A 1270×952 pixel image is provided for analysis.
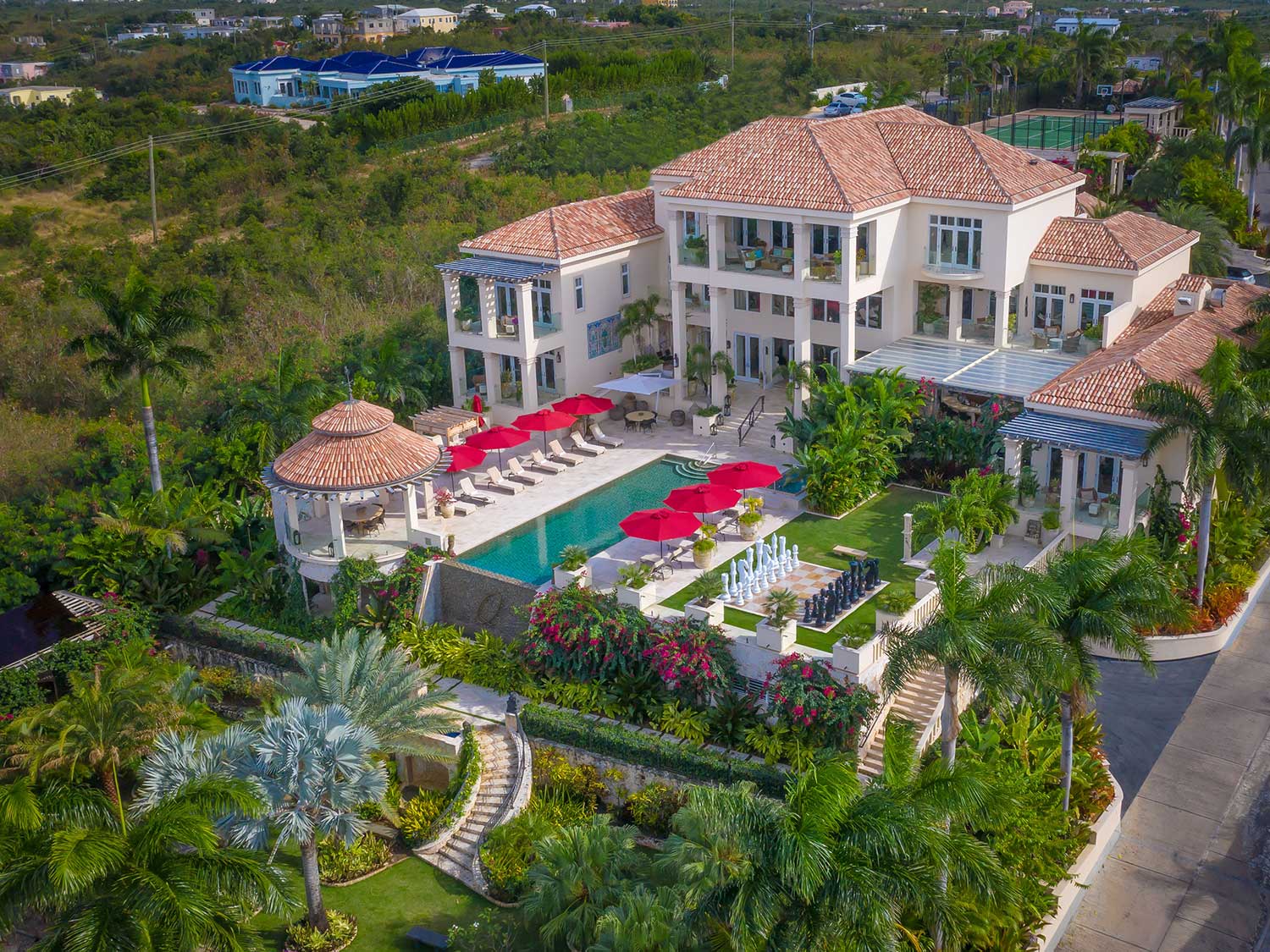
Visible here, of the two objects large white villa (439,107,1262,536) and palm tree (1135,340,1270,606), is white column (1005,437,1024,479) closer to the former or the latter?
large white villa (439,107,1262,536)

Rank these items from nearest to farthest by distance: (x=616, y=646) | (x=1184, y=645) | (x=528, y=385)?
(x=616, y=646) → (x=1184, y=645) → (x=528, y=385)

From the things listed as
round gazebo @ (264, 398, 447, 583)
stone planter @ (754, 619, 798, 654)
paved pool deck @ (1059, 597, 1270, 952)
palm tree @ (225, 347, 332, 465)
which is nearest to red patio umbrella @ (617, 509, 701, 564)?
stone planter @ (754, 619, 798, 654)

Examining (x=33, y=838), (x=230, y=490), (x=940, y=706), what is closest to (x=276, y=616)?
(x=230, y=490)

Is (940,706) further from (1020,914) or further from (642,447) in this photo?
(642,447)

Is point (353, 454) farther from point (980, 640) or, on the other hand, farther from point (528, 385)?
point (980, 640)

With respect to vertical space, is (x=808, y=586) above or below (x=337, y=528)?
below

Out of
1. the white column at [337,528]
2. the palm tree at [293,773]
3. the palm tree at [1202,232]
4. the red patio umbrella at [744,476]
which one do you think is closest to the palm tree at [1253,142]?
the palm tree at [1202,232]

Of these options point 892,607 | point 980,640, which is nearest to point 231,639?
point 892,607

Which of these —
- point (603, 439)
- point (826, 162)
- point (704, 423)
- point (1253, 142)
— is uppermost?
point (826, 162)
